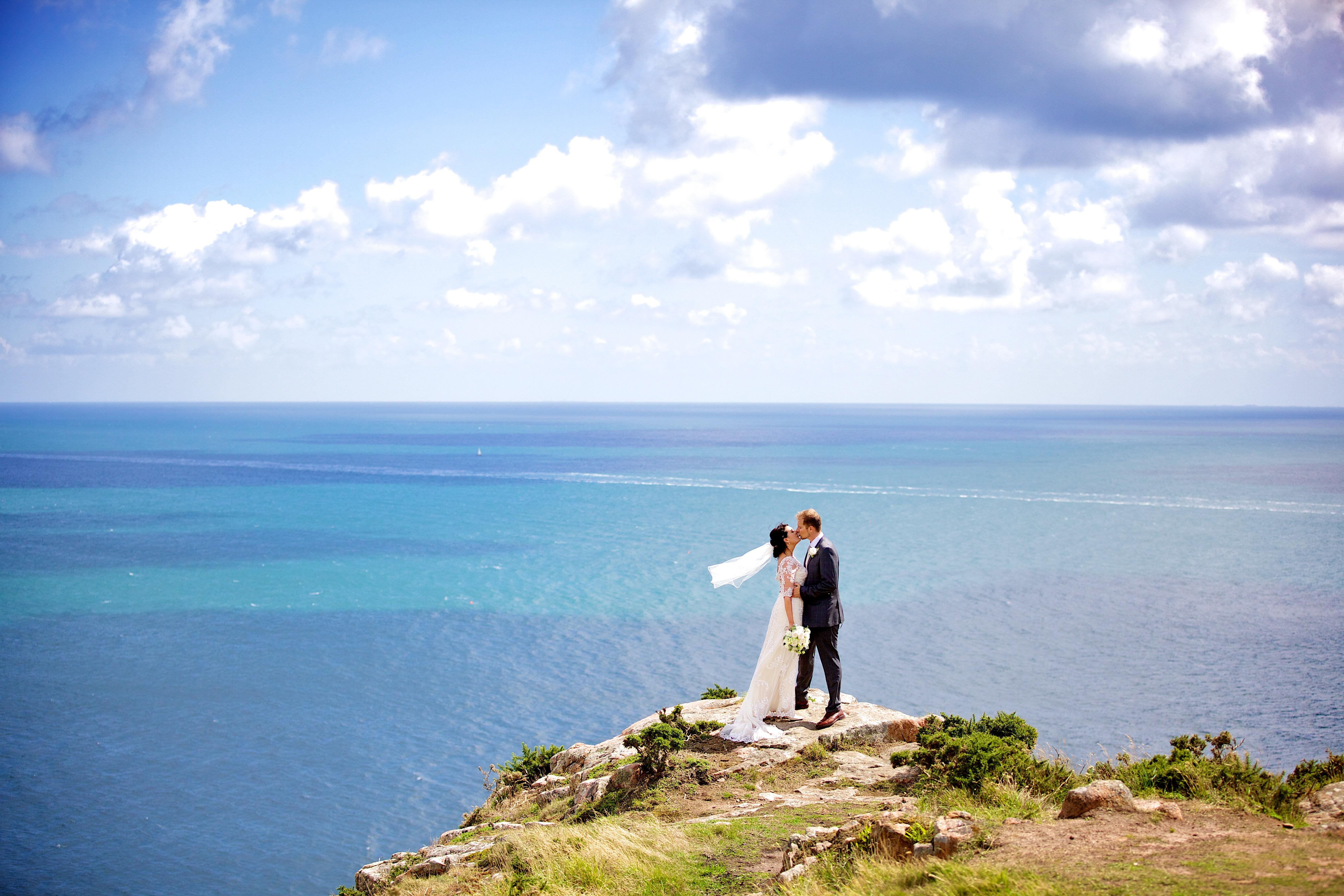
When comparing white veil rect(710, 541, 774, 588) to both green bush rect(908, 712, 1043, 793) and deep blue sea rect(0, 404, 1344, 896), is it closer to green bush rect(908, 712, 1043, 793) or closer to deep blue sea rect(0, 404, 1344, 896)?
green bush rect(908, 712, 1043, 793)

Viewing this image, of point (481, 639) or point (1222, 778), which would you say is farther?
point (481, 639)

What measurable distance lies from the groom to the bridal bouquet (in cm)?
14

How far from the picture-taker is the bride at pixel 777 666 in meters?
12.2

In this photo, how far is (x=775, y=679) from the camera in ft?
41.3

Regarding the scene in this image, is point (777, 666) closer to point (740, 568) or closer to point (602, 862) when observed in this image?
point (740, 568)

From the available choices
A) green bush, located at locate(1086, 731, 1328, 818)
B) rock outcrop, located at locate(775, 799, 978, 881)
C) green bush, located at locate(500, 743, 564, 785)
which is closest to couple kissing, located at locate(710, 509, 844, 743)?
rock outcrop, located at locate(775, 799, 978, 881)

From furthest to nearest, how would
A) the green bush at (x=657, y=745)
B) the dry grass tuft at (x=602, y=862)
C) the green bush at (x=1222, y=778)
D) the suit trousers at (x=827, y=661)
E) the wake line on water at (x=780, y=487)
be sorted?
the wake line on water at (x=780, y=487)
the suit trousers at (x=827, y=661)
the green bush at (x=657, y=745)
the green bush at (x=1222, y=778)
the dry grass tuft at (x=602, y=862)

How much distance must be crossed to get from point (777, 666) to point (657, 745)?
2.05 m

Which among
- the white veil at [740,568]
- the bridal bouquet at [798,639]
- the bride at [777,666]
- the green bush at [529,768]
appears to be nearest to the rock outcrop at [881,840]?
the bridal bouquet at [798,639]

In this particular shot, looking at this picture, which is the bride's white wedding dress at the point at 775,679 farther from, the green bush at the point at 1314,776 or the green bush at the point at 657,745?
the green bush at the point at 1314,776

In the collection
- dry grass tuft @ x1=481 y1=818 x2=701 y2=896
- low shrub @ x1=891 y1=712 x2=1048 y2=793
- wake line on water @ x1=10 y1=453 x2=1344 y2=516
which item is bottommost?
wake line on water @ x1=10 y1=453 x2=1344 y2=516

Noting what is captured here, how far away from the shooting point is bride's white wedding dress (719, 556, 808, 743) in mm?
12258

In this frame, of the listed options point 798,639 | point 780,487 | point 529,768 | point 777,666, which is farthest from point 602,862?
point 780,487

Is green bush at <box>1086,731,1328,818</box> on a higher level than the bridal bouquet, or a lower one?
lower
